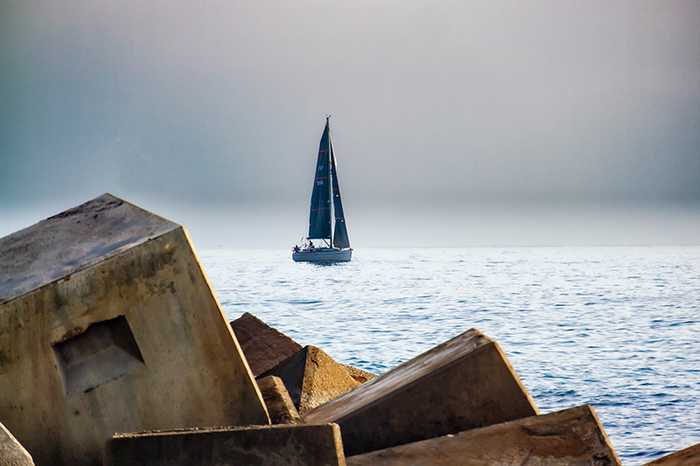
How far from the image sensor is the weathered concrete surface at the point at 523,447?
2.01 metres

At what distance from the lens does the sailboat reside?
37.7 metres

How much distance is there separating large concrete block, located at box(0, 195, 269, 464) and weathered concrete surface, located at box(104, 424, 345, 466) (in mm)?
466

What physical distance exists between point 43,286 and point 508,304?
1015 inches

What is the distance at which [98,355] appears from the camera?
85.8 inches

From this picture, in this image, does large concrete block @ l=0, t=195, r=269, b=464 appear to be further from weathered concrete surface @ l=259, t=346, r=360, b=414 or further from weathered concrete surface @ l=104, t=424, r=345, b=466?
weathered concrete surface @ l=259, t=346, r=360, b=414

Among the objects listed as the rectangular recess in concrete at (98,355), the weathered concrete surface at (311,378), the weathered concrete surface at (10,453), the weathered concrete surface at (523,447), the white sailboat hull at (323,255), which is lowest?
the white sailboat hull at (323,255)

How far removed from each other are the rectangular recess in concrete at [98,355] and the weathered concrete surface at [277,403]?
584 mm

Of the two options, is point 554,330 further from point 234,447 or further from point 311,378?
point 234,447

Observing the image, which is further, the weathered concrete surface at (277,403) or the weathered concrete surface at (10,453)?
the weathered concrete surface at (277,403)

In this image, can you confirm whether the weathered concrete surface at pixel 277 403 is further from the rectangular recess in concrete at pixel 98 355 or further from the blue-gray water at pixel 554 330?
the blue-gray water at pixel 554 330

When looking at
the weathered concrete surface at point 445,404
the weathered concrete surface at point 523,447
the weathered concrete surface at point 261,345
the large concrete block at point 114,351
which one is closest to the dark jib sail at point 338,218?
the weathered concrete surface at point 261,345

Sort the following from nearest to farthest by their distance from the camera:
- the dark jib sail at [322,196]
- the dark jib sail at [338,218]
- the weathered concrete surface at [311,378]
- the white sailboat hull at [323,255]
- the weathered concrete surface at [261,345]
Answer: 1. the weathered concrete surface at [311,378]
2. the weathered concrete surface at [261,345]
3. the dark jib sail at [322,196]
4. the dark jib sail at [338,218]
5. the white sailboat hull at [323,255]

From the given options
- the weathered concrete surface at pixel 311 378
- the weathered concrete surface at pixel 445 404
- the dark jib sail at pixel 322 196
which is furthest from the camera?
the dark jib sail at pixel 322 196

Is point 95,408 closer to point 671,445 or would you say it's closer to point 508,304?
point 671,445
